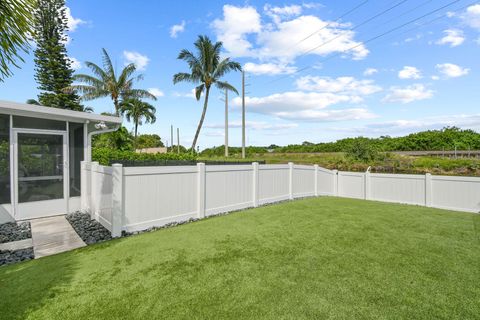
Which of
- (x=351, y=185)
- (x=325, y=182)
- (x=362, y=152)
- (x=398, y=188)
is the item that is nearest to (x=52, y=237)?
(x=325, y=182)

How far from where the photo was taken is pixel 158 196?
492 cm

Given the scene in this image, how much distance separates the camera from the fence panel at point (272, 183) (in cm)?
711

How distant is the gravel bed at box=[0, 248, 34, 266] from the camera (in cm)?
352

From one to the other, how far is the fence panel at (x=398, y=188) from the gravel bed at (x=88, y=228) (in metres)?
8.21

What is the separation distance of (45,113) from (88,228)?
278cm

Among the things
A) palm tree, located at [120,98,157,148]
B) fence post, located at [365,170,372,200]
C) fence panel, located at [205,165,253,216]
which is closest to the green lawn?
fence panel, located at [205,165,253,216]

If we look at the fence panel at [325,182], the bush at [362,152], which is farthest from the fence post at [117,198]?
the bush at [362,152]

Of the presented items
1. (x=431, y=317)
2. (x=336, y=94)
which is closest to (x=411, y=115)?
(x=336, y=94)

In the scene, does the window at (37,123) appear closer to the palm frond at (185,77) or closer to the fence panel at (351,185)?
the fence panel at (351,185)

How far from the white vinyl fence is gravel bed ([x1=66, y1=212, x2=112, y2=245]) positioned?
143mm

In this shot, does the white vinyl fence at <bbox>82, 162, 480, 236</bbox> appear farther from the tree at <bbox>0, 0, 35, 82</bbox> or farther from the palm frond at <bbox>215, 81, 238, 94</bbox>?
the palm frond at <bbox>215, 81, 238, 94</bbox>

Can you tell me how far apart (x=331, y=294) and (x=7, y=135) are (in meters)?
6.80

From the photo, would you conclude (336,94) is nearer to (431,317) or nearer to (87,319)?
(431,317)

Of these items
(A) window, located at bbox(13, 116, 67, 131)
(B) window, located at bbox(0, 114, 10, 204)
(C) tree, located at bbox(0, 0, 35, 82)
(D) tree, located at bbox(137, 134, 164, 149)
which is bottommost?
(B) window, located at bbox(0, 114, 10, 204)
